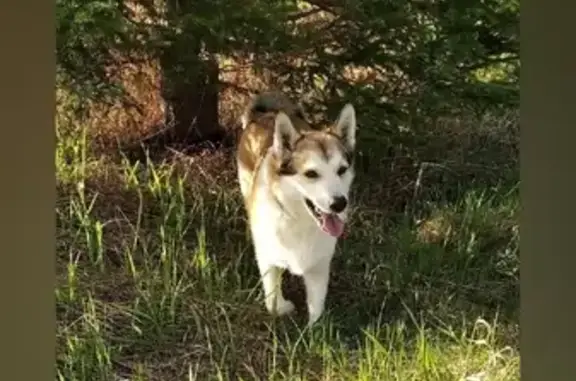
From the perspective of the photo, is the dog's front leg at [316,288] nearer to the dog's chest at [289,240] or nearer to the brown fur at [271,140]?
the dog's chest at [289,240]

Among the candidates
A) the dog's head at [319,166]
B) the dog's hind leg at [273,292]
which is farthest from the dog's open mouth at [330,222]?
the dog's hind leg at [273,292]

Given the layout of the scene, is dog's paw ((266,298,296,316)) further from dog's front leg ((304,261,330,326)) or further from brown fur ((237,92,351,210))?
brown fur ((237,92,351,210))

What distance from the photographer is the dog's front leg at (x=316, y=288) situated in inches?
70.9

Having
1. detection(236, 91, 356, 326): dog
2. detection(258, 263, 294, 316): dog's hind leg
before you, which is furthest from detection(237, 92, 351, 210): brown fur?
detection(258, 263, 294, 316): dog's hind leg

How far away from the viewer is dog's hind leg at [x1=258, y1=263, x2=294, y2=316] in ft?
5.89

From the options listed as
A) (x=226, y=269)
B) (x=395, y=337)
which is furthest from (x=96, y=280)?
(x=395, y=337)

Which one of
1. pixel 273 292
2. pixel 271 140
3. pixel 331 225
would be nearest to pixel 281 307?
pixel 273 292

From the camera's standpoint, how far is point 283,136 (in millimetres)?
1807

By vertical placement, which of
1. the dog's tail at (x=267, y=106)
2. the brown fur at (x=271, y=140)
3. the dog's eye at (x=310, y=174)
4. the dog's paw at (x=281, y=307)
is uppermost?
the dog's tail at (x=267, y=106)

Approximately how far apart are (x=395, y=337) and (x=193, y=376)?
1.13 feet

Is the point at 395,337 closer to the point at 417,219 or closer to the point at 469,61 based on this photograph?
the point at 417,219

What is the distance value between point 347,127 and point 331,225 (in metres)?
0.17

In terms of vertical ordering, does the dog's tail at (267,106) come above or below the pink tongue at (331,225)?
above

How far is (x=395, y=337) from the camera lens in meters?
1.80
